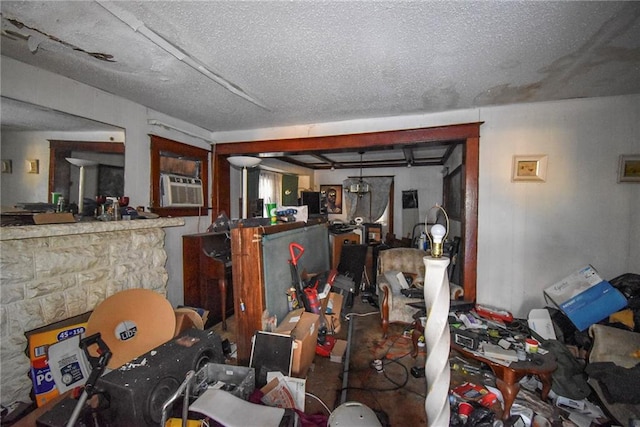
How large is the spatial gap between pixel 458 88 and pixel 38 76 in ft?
10.4

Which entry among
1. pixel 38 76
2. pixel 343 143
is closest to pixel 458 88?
pixel 343 143

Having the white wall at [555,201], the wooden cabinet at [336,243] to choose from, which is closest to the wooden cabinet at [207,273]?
the wooden cabinet at [336,243]

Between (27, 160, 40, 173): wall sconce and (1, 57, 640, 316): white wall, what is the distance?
0.48 m

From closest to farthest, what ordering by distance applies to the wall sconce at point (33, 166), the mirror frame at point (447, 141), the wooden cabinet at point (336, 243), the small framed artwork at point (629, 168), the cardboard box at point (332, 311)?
1. the wall sconce at point (33, 166)
2. the small framed artwork at point (629, 168)
3. the mirror frame at point (447, 141)
4. the cardboard box at point (332, 311)
5. the wooden cabinet at point (336, 243)

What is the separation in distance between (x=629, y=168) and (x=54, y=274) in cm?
466

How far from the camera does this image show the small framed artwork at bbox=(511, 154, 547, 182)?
7.75 ft

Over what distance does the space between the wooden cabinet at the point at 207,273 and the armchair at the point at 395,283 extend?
1.79 metres

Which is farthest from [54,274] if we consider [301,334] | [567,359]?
[567,359]

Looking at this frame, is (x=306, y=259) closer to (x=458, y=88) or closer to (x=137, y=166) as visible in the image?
(x=137, y=166)

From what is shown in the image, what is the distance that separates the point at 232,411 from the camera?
1.21 m

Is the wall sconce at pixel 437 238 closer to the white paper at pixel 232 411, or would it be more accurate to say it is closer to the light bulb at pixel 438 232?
the light bulb at pixel 438 232

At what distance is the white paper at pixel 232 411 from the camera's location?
1.15 m

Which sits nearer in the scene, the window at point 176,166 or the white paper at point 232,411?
the white paper at point 232,411

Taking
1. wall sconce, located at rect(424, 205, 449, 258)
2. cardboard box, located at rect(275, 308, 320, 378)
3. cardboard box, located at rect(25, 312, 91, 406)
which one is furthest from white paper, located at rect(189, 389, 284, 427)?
cardboard box, located at rect(25, 312, 91, 406)
